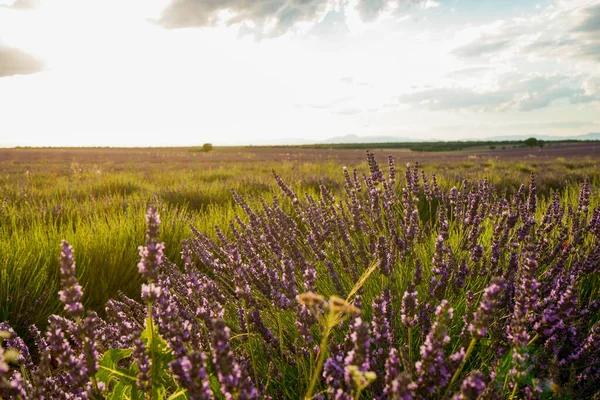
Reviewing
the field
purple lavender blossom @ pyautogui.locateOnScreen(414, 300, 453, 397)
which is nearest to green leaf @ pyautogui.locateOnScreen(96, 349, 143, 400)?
the field

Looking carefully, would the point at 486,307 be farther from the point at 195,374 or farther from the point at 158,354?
the point at 158,354

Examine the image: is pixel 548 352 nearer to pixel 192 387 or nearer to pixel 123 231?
pixel 192 387

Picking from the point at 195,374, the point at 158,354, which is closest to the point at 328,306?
the point at 195,374

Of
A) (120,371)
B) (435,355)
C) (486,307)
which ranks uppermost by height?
(486,307)

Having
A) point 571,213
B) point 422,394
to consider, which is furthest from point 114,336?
point 571,213

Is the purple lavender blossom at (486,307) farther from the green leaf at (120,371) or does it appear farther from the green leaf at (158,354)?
the green leaf at (120,371)

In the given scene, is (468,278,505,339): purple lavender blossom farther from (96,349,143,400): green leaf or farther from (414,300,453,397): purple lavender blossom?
(96,349,143,400): green leaf

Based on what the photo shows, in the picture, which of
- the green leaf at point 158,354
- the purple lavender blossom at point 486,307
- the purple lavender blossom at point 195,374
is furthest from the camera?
the green leaf at point 158,354

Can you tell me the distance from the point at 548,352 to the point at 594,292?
36.0 inches

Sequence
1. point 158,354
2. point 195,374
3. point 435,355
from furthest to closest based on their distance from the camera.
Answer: point 158,354
point 435,355
point 195,374

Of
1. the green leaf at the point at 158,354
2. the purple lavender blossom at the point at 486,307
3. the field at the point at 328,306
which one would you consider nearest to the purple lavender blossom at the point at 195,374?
the field at the point at 328,306

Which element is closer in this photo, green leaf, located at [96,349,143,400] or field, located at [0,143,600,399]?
field, located at [0,143,600,399]

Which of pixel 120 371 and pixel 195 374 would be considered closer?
pixel 195 374

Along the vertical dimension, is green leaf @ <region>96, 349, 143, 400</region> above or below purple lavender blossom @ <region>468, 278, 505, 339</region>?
below
